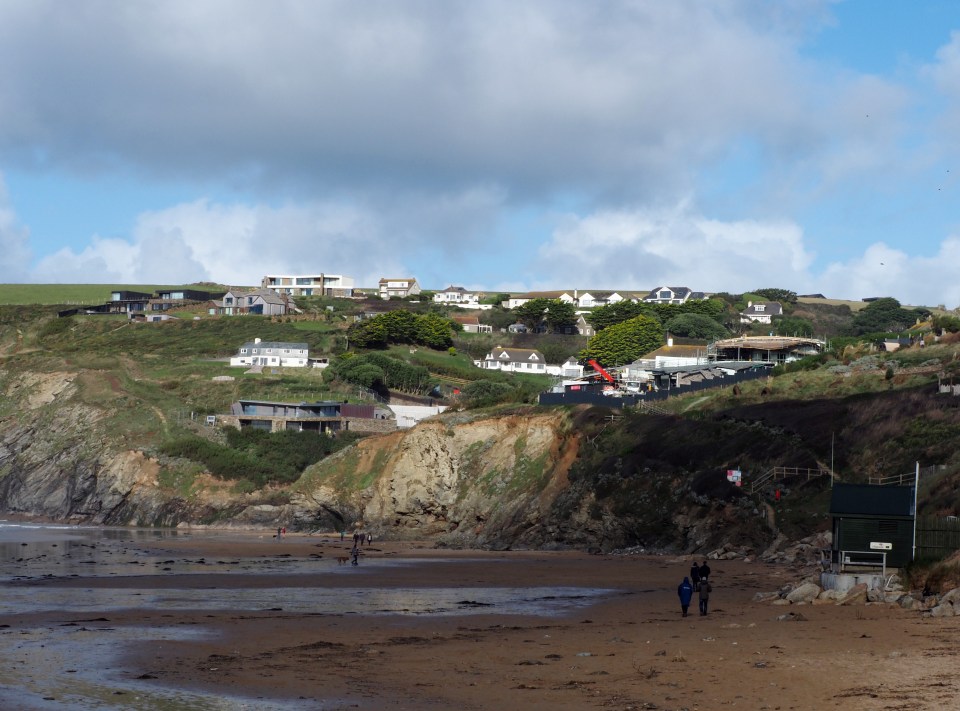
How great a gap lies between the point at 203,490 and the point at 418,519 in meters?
22.8

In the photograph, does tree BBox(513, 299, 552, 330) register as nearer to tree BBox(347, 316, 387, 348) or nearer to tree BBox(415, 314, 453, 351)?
tree BBox(415, 314, 453, 351)

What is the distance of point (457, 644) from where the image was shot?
29.2m

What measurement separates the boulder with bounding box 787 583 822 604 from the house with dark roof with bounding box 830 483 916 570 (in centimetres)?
102

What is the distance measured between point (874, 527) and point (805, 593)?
2.62 meters

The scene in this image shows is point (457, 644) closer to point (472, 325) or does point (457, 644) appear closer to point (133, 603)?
point (133, 603)

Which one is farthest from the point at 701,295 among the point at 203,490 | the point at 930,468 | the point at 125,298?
the point at 930,468

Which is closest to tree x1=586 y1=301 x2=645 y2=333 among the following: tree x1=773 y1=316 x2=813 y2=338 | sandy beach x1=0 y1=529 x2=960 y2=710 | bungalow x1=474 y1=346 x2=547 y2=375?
bungalow x1=474 y1=346 x2=547 y2=375

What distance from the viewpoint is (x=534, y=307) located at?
175750 mm

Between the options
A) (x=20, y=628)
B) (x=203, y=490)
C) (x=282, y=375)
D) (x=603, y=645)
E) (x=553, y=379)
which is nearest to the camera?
(x=603, y=645)

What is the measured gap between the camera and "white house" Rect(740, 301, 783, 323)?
601ft

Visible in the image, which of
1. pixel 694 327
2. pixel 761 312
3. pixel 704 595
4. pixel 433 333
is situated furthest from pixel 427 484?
pixel 761 312

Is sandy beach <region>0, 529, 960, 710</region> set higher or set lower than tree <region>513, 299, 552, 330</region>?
lower

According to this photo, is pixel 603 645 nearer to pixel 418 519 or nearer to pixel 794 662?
pixel 794 662

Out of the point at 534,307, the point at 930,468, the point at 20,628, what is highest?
the point at 534,307
